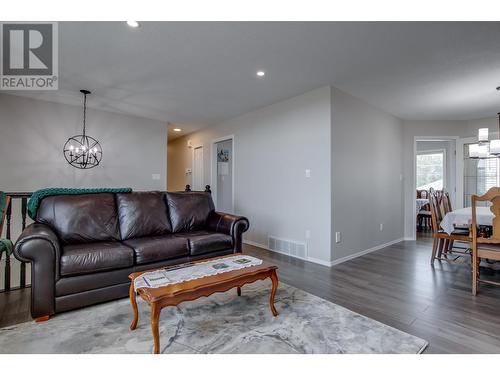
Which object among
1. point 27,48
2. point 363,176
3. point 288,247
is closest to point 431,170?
Answer: point 363,176

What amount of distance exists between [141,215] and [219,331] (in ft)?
5.78

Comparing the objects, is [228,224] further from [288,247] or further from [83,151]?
[83,151]

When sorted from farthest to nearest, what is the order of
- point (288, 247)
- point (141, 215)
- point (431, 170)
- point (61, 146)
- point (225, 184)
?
point (431, 170) → point (225, 184) → point (61, 146) → point (288, 247) → point (141, 215)

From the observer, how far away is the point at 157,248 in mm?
2566

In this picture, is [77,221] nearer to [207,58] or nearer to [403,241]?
[207,58]

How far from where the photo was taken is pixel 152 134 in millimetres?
5473

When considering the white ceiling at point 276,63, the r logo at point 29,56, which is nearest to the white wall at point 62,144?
the white ceiling at point 276,63

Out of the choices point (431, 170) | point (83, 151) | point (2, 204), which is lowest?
point (2, 204)

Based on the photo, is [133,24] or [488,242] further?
[488,242]

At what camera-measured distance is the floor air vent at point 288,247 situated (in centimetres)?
380

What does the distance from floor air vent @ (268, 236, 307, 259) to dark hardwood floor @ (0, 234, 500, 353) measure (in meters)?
0.16

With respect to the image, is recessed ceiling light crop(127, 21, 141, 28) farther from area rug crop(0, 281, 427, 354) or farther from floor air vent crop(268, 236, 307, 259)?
floor air vent crop(268, 236, 307, 259)
